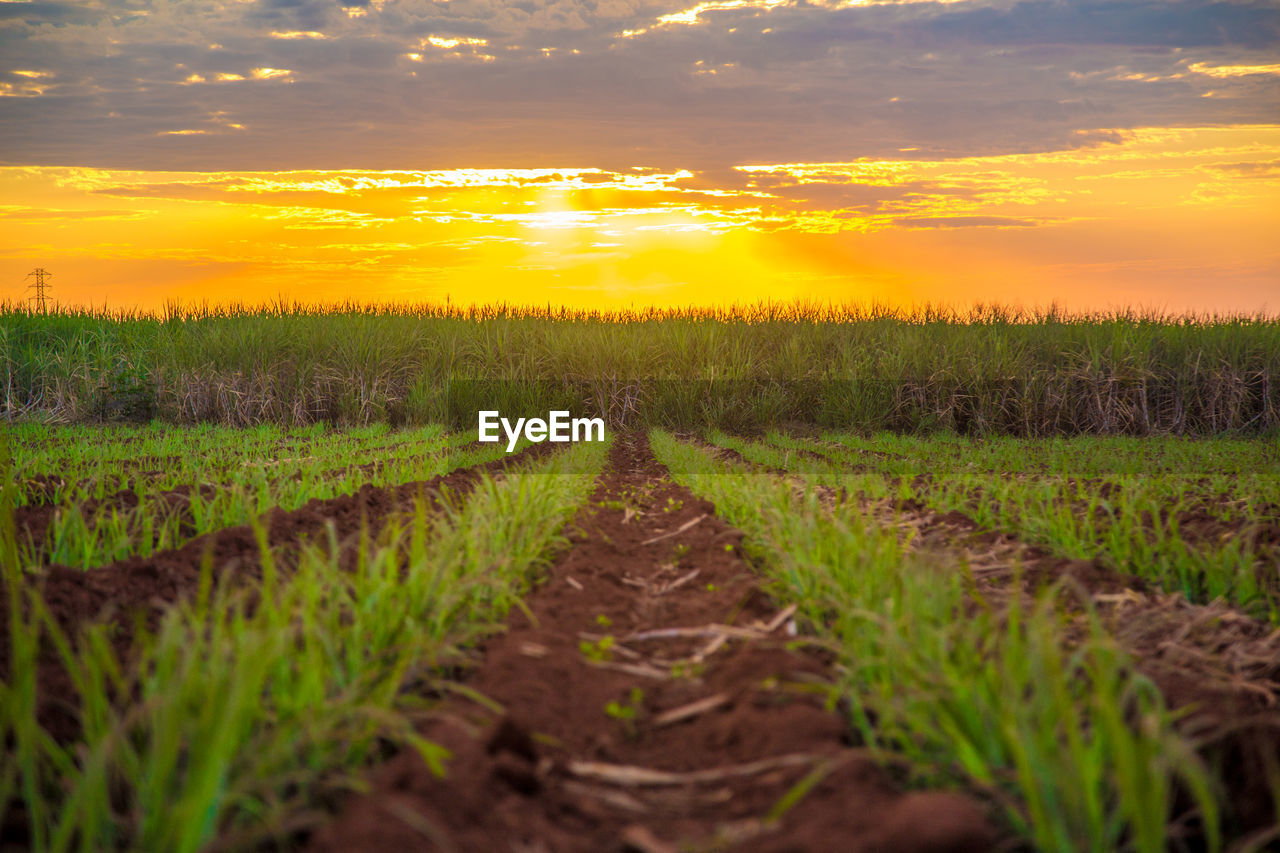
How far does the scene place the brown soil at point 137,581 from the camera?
2271 mm

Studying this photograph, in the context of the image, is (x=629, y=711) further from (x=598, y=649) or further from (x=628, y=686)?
(x=598, y=649)

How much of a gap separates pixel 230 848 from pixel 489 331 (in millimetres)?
14648

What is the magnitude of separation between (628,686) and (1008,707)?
119 centimetres

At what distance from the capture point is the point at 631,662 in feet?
9.50

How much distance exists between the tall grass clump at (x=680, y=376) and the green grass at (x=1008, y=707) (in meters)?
11.4

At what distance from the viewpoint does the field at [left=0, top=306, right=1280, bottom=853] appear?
168cm

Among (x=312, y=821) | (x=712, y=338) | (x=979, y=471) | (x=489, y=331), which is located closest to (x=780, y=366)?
(x=712, y=338)

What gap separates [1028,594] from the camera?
388cm

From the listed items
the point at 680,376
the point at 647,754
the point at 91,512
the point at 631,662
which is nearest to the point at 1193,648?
Result: the point at 631,662

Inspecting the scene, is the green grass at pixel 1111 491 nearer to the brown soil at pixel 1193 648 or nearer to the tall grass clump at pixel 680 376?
the brown soil at pixel 1193 648

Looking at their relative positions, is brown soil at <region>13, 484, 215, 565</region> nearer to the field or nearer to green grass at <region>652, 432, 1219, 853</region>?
the field

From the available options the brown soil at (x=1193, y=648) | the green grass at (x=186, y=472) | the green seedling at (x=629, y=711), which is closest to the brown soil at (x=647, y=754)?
the green seedling at (x=629, y=711)

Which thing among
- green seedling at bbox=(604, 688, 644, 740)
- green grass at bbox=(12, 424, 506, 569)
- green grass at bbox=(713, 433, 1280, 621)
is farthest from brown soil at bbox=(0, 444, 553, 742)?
green grass at bbox=(713, 433, 1280, 621)

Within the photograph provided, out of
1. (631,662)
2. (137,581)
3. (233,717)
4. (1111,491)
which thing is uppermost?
(233,717)
